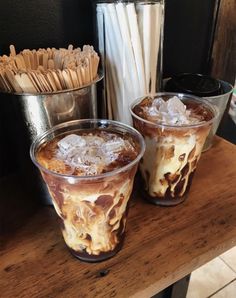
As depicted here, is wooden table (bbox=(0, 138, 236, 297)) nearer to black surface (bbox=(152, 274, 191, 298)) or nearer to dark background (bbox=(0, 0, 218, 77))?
black surface (bbox=(152, 274, 191, 298))

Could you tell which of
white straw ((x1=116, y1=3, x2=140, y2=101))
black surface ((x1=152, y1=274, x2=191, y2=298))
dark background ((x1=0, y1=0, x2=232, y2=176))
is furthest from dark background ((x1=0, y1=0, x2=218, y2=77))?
black surface ((x1=152, y1=274, x2=191, y2=298))

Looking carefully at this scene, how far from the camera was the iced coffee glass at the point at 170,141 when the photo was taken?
572 millimetres

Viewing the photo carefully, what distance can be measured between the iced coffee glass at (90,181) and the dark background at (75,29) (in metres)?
0.16

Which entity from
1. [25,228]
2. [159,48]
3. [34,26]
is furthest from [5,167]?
[159,48]

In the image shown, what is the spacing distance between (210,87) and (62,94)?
0.41 m

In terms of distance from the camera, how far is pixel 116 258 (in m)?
0.54

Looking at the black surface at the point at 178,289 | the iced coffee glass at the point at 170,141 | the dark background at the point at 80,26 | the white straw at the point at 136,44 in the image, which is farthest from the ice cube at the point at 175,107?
the black surface at the point at 178,289

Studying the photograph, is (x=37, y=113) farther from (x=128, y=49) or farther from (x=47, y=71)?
(x=128, y=49)

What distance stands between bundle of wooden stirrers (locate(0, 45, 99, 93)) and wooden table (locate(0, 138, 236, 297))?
0.26 m

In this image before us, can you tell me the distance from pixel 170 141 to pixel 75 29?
1.21 feet

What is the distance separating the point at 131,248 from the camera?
56 cm

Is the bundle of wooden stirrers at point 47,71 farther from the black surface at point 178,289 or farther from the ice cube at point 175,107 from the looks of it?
the black surface at point 178,289

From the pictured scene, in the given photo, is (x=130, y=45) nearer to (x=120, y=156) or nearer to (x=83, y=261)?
(x=120, y=156)

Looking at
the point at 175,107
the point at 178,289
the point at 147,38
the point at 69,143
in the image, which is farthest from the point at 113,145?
the point at 178,289
